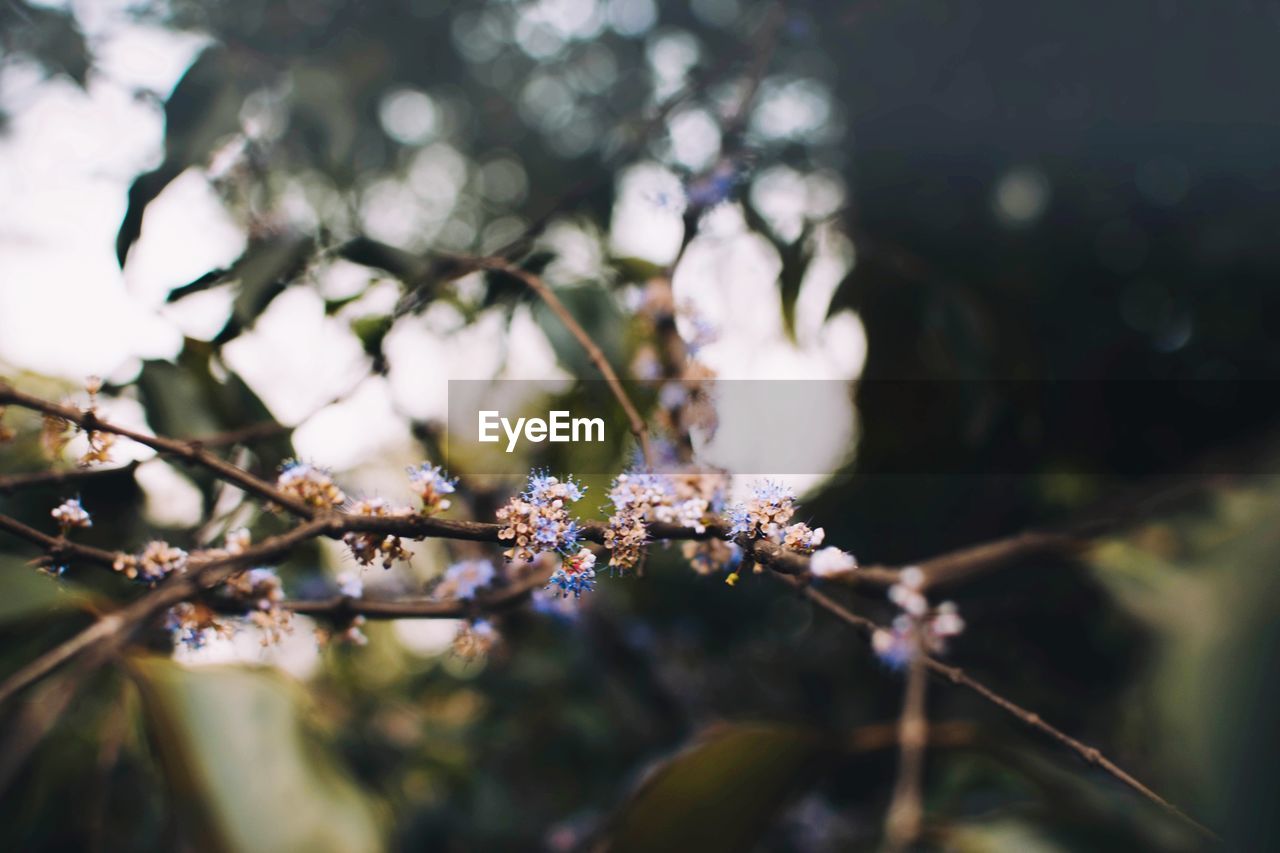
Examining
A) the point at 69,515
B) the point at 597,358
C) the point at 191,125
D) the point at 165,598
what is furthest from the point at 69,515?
the point at 191,125

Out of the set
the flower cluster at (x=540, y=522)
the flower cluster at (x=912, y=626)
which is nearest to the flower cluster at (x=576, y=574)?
the flower cluster at (x=540, y=522)

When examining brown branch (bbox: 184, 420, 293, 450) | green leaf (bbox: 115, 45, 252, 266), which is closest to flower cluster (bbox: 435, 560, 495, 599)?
brown branch (bbox: 184, 420, 293, 450)

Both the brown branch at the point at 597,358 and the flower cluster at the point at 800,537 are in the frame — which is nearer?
the flower cluster at the point at 800,537

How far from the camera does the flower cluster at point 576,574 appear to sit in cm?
39

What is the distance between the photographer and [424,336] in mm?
837

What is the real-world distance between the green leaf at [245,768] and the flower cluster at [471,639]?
0.34 ft

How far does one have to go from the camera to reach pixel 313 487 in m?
0.40

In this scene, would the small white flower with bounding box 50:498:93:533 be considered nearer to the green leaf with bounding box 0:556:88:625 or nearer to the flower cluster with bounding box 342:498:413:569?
the green leaf with bounding box 0:556:88:625

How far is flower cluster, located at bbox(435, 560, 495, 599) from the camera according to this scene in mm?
514

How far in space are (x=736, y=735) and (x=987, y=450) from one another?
22.8 inches

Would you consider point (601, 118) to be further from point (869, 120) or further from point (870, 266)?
point (870, 266)

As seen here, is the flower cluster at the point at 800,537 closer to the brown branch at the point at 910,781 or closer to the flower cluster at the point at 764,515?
the flower cluster at the point at 764,515

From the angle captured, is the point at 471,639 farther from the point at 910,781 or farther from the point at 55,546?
the point at 910,781

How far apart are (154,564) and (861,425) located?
733 mm
